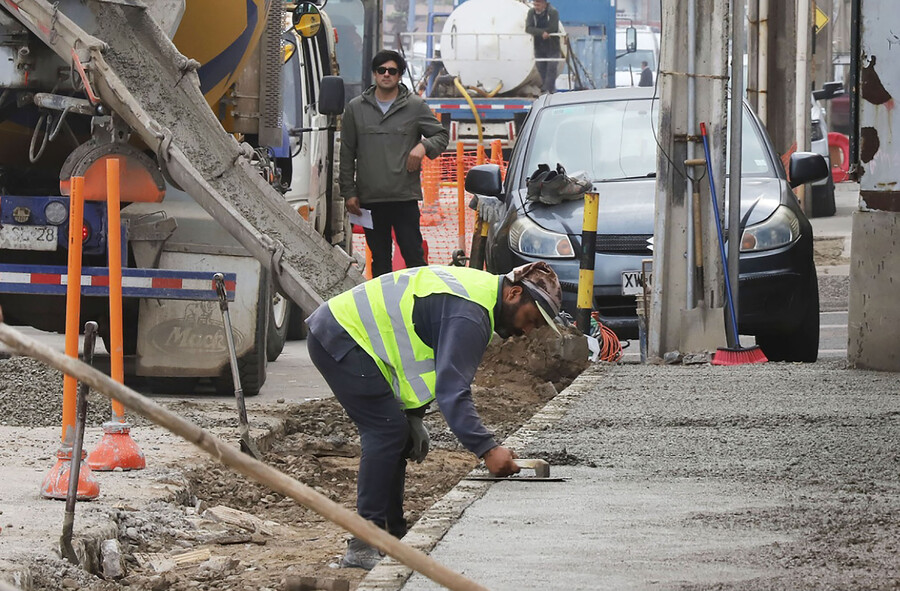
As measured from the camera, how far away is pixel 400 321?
5.20 m

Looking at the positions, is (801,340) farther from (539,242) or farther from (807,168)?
(539,242)

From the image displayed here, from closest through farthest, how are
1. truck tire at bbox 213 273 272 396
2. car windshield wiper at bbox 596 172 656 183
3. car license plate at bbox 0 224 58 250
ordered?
car license plate at bbox 0 224 58 250, truck tire at bbox 213 273 272 396, car windshield wiper at bbox 596 172 656 183

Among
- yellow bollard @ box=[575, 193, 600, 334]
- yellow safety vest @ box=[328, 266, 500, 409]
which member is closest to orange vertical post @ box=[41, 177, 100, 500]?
yellow safety vest @ box=[328, 266, 500, 409]

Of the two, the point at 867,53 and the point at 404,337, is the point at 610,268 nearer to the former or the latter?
the point at 867,53

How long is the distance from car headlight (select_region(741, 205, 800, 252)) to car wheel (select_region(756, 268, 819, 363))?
1.00 feet

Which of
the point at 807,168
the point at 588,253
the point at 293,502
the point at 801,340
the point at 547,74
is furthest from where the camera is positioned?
the point at 547,74

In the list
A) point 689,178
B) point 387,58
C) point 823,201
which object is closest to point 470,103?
point 823,201

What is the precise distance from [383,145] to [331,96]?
3.82 ft

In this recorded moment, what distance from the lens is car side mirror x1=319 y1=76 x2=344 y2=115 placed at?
37.5ft

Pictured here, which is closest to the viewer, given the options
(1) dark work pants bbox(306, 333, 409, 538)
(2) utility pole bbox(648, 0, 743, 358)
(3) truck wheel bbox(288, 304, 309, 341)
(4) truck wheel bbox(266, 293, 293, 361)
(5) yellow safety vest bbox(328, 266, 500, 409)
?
(5) yellow safety vest bbox(328, 266, 500, 409)

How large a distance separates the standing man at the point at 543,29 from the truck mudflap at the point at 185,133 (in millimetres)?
19374

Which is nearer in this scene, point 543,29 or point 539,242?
point 539,242

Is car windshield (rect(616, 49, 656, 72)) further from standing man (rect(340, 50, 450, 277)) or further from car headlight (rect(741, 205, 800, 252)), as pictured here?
car headlight (rect(741, 205, 800, 252))

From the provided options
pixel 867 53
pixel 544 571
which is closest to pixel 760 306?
pixel 867 53
